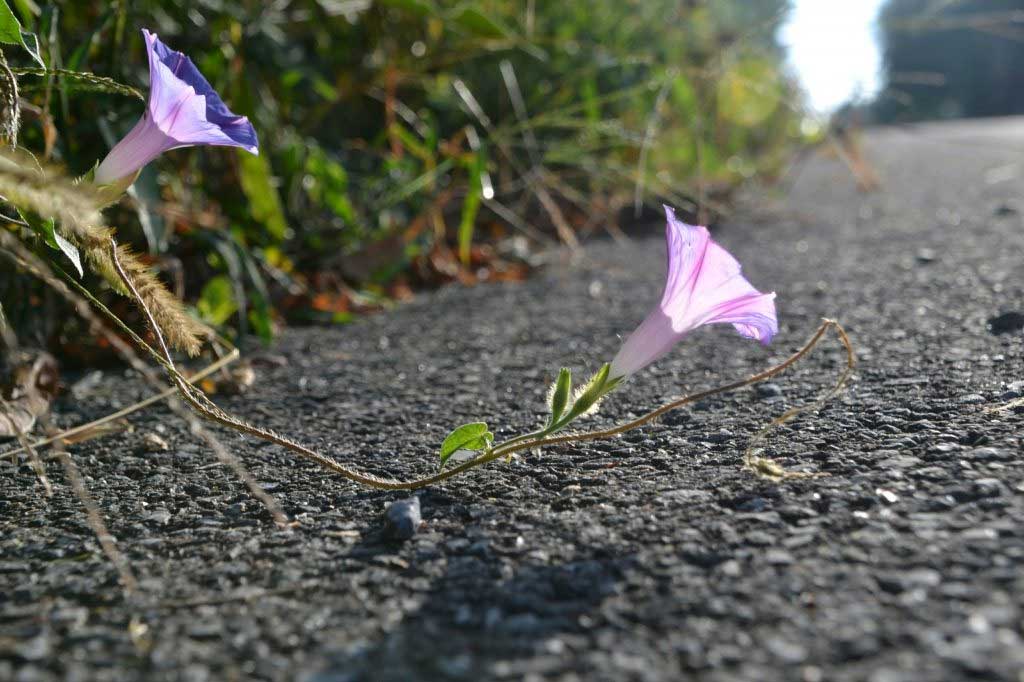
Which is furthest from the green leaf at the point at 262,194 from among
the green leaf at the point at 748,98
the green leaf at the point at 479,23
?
the green leaf at the point at 748,98

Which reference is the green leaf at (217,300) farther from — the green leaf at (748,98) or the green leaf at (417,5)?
the green leaf at (748,98)

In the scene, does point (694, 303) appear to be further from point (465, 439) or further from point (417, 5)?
point (417, 5)

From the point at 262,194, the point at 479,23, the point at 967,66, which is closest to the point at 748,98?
the point at 479,23

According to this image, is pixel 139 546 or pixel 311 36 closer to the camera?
pixel 139 546

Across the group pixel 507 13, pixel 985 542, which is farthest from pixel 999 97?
pixel 985 542

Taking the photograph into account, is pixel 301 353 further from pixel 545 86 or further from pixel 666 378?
pixel 545 86

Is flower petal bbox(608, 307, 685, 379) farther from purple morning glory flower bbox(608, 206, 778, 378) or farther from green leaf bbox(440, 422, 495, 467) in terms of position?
green leaf bbox(440, 422, 495, 467)

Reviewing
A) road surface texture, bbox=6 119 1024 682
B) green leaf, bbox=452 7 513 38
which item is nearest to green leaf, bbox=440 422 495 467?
road surface texture, bbox=6 119 1024 682
